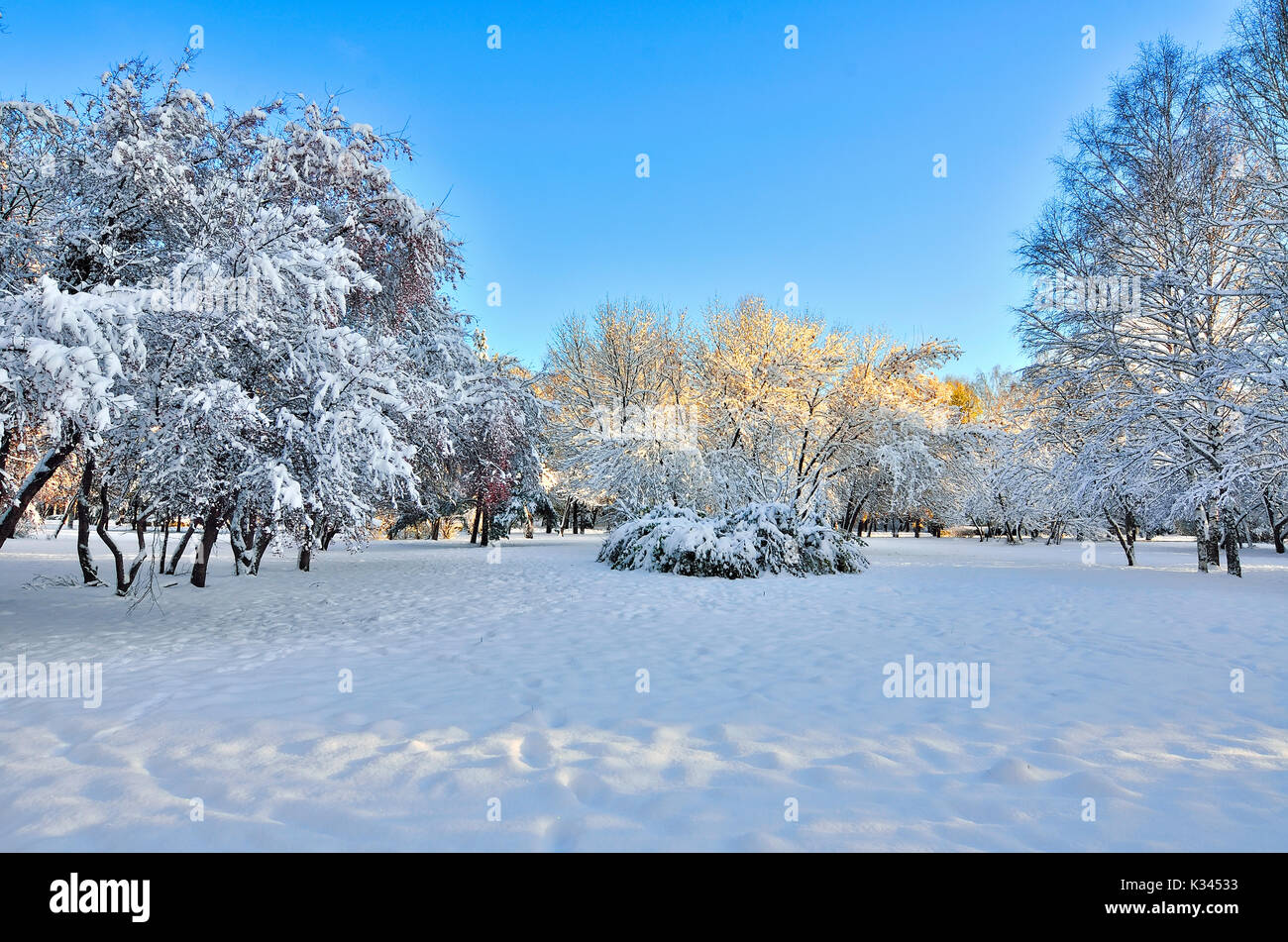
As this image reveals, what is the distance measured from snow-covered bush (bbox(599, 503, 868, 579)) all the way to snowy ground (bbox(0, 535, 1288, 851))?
556cm

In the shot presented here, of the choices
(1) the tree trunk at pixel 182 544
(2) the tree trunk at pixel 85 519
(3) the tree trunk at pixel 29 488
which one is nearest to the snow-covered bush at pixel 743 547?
(1) the tree trunk at pixel 182 544

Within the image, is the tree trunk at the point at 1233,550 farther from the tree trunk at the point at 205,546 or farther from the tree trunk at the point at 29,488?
the tree trunk at the point at 29,488

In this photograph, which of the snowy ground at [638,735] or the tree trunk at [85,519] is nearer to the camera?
the snowy ground at [638,735]

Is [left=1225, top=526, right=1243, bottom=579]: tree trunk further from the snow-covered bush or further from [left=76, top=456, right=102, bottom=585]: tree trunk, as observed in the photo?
[left=76, top=456, right=102, bottom=585]: tree trunk

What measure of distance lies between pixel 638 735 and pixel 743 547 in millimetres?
10383

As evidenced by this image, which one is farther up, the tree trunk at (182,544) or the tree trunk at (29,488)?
the tree trunk at (29,488)

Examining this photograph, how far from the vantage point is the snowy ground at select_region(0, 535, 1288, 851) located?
2.70 metres

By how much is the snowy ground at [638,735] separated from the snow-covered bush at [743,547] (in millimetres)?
5564

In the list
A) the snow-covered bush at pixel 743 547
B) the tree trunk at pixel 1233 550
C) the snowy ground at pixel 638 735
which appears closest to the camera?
the snowy ground at pixel 638 735

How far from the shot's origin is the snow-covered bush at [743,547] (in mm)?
13875

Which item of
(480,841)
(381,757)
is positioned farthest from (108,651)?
(480,841)

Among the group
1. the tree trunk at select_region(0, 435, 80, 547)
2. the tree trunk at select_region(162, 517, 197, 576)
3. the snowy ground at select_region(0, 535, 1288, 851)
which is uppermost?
the tree trunk at select_region(0, 435, 80, 547)

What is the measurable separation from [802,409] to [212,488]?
1833 centimetres

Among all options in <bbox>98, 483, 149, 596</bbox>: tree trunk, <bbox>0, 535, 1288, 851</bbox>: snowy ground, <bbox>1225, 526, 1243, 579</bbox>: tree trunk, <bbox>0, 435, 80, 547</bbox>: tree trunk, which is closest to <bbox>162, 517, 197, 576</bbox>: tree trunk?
<bbox>98, 483, 149, 596</bbox>: tree trunk
